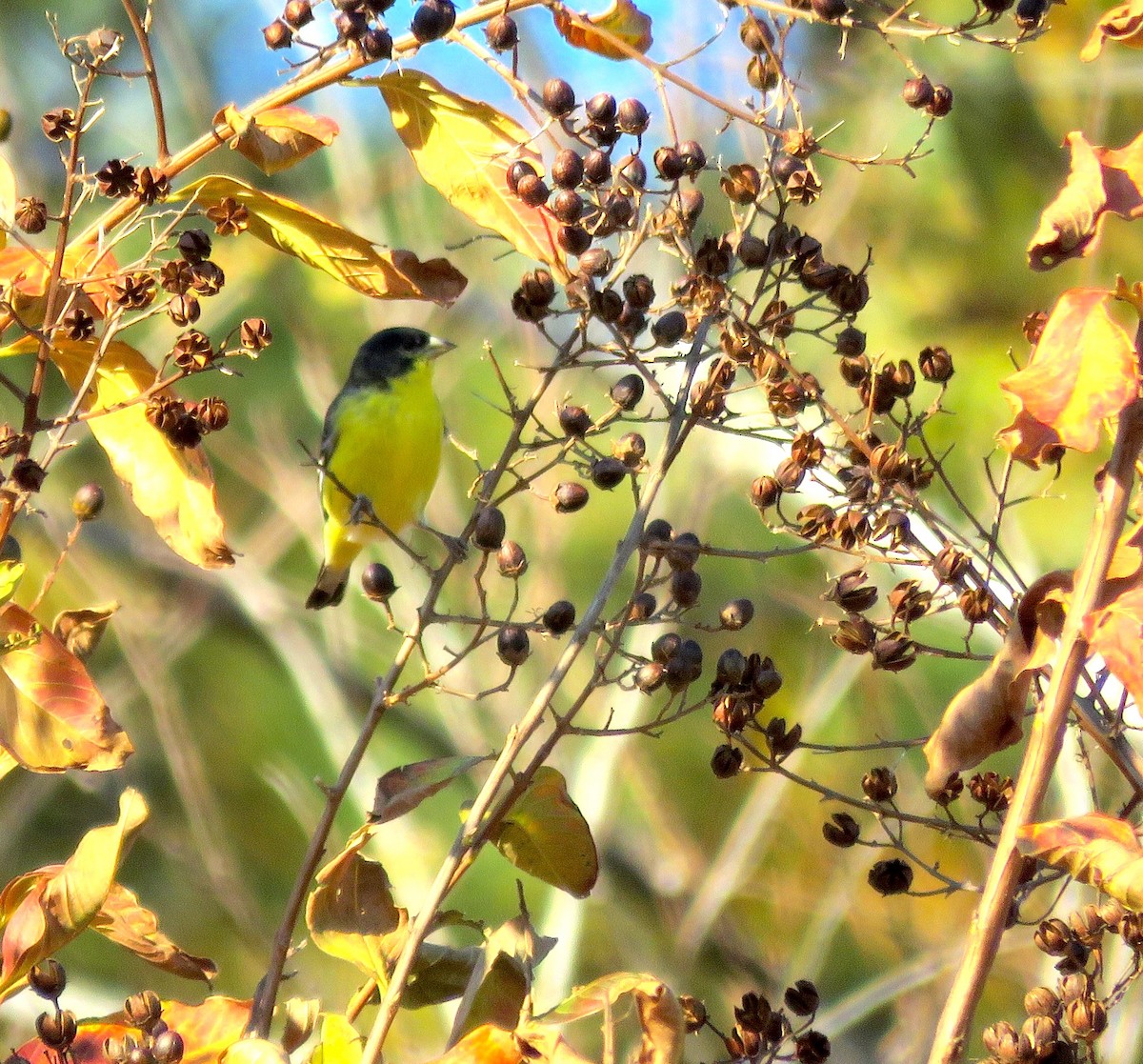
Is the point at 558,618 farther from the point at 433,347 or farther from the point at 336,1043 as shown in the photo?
the point at 433,347

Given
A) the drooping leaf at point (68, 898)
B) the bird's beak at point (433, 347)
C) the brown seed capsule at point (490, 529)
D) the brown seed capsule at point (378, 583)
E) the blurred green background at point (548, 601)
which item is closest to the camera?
the drooping leaf at point (68, 898)

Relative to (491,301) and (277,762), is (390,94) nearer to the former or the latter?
(491,301)

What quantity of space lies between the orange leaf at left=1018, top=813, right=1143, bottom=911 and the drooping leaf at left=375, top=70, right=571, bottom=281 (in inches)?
30.1

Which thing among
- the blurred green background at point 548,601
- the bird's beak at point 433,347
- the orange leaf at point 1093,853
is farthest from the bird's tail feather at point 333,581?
the orange leaf at point 1093,853

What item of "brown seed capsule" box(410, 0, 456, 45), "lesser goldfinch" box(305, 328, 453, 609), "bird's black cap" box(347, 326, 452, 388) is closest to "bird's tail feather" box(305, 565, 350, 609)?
"lesser goldfinch" box(305, 328, 453, 609)

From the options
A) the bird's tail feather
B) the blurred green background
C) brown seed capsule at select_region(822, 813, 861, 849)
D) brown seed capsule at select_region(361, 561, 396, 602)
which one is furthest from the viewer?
the blurred green background

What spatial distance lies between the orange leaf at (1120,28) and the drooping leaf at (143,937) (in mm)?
1063

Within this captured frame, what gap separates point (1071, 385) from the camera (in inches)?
37.5

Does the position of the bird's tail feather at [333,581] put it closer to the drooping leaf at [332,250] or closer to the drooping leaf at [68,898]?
the drooping leaf at [332,250]

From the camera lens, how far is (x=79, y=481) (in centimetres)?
890

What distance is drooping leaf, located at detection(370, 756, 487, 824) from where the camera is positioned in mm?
1349

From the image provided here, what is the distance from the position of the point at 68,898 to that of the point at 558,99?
0.90 meters

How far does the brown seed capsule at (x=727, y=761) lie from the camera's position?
5.16ft

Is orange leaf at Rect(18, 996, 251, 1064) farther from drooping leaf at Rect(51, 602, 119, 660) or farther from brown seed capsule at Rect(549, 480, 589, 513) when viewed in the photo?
brown seed capsule at Rect(549, 480, 589, 513)
